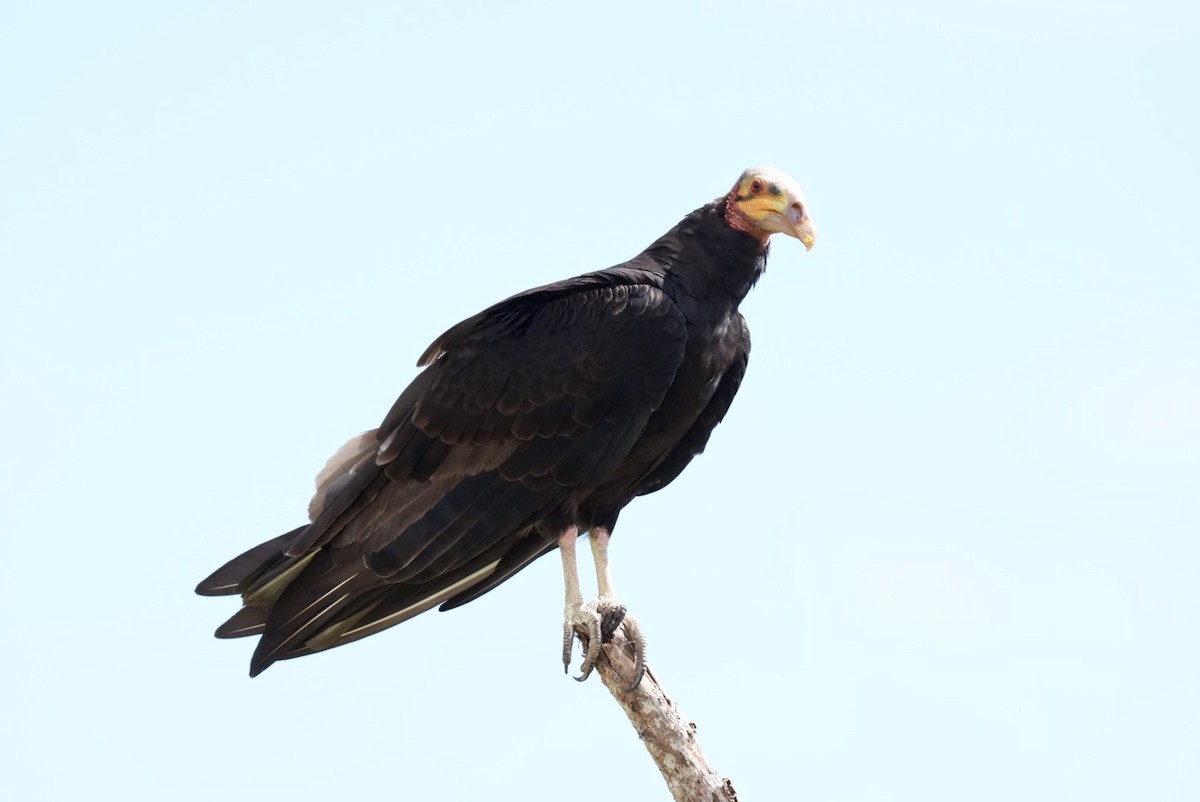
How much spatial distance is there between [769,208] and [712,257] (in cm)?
33

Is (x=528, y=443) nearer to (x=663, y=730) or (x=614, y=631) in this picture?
(x=614, y=631)

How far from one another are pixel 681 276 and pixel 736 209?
0.47m

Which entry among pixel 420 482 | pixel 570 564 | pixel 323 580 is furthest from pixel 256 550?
pixel 570 564

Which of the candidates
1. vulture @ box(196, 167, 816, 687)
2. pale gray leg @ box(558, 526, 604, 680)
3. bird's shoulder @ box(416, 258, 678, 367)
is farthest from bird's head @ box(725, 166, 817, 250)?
pale gray leg @ box(558, 526, 604, 680)

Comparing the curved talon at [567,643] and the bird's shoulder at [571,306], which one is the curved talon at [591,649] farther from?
the bird's shoulder at [571,306]

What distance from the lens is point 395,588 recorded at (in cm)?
595

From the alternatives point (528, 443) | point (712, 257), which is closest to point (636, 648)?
point (528, 443)

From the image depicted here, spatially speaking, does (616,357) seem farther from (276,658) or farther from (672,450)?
(276,658)

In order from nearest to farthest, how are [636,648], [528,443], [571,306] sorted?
[636,648] < [528,443] < [571,306]

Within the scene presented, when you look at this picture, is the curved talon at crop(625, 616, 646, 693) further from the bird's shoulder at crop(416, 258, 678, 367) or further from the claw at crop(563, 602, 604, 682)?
the bird's shoulder at crop(416, 258, 678, 367)

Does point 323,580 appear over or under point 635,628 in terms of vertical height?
over

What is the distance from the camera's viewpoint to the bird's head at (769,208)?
6.03 meters

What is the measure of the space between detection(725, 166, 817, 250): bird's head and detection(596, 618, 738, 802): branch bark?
1854 millimetres

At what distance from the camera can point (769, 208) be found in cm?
606
